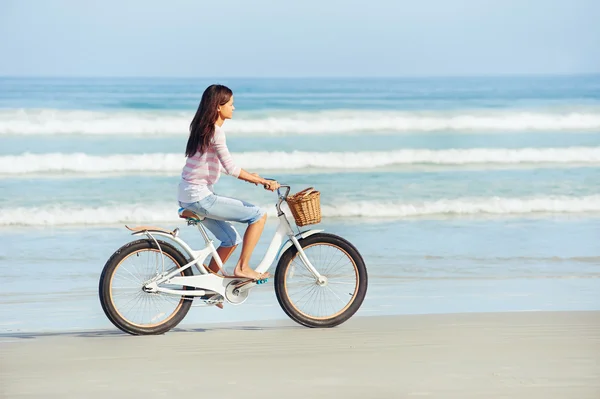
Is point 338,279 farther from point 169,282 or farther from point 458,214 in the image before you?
point 458,214

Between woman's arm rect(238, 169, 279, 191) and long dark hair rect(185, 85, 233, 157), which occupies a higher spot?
long dark hair rect(185, 85, 233, 157)

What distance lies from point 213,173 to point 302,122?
1911 cm

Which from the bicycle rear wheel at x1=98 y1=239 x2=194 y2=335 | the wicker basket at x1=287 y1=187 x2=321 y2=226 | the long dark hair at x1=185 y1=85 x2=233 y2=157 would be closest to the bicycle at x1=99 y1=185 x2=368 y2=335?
the bicycle rear wheel at x1=98 y1=239 x2=194 y2=335

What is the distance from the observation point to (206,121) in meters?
5.65

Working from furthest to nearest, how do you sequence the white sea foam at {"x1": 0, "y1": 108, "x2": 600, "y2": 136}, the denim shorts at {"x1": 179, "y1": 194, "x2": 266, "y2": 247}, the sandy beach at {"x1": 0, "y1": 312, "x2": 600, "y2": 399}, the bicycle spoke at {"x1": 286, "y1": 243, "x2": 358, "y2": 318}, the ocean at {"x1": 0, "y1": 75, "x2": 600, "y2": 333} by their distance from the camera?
1. the white sea foam at {"x1": 0, "y1": 108, "x2": 600, "y2": 136}
2. the ocean at {"x1": 0, "y1": 75, "x2": 600, "y2": 333}
3. the bicycle spoke at {"x1": 286, "y1": 243, "x2": 358, "y2": 318}
4. the denim shorts at {"x1": 179, "y1": 194, "x2": 266, "y2": 247}
5. the sandy beach at {"x1": 0, "y1": 312, "x2": 600, "y2": 399}

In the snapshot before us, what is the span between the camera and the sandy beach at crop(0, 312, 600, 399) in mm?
4488

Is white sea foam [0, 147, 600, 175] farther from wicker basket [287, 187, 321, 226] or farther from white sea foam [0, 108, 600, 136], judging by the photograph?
wicker basket [287, 187, 321, 226]

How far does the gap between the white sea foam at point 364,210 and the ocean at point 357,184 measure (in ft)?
0.13

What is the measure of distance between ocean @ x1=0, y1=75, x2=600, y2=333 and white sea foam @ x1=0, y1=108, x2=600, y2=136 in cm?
8

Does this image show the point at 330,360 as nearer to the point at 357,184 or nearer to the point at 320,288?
the point at 320,288

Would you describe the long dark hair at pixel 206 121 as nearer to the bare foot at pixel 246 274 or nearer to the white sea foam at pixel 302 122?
the bare foot at pixel 246 274

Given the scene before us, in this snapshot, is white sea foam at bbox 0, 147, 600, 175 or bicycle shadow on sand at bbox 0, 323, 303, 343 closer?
bicycle shadow on sand at bbox 0, 323, 303, 343

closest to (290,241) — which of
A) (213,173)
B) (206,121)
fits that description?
(213,173)

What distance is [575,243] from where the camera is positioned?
9844mm
